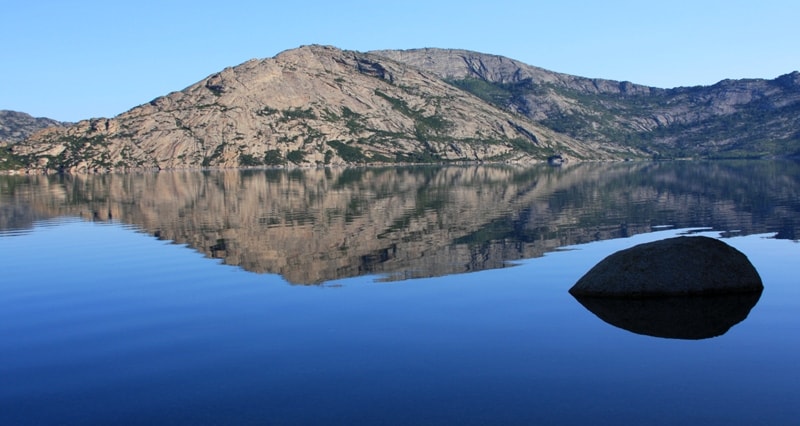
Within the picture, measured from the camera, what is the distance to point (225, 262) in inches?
1582

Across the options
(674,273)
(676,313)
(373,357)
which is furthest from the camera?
(674,273)

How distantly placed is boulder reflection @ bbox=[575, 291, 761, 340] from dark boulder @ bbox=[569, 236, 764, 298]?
0.40m

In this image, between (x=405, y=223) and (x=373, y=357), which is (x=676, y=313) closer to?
(x=373, y=357)

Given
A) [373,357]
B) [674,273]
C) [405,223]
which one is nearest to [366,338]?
[373,357]

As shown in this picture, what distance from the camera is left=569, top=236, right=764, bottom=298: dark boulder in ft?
89.9

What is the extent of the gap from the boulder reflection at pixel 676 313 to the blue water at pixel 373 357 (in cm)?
59

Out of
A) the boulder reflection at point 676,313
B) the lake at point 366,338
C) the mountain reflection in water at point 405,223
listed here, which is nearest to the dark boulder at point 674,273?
the boulder reflection at point 676,313

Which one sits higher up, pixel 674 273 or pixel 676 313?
pixel 674 273

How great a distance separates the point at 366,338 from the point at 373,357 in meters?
2.36

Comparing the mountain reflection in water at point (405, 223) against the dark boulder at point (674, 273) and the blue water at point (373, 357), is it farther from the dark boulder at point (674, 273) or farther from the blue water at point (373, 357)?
the dark boulder at point (674, 273)

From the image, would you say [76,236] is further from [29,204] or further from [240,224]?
[29,204]

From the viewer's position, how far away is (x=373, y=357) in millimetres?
20000

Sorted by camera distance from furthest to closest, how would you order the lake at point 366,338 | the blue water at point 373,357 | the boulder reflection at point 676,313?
the boulder reflection at point 676,313
the lake at point 366,338
the blue water at point 373,357

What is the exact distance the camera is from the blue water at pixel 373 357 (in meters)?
15.7
